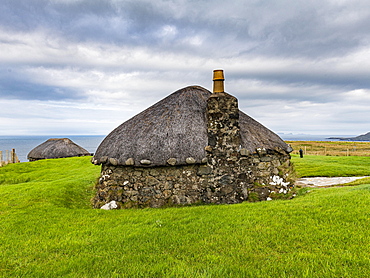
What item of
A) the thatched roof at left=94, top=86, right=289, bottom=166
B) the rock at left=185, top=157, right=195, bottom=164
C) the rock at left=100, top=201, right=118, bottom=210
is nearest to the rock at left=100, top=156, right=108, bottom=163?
the thatched roof at left=94, top=86, right=289, bottom=166

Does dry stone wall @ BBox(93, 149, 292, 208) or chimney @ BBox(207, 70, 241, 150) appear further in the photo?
chimney @ BBox(207, 70, 241, 150)

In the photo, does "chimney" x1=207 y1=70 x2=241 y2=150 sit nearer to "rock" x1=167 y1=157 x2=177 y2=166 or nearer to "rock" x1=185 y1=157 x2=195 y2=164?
"rock" x1=185 y1=157 x2=195 y2=164

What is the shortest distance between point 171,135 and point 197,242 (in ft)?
17.0

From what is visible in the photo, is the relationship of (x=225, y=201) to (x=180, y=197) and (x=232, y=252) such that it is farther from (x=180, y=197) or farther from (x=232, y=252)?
(x=232, y=252)

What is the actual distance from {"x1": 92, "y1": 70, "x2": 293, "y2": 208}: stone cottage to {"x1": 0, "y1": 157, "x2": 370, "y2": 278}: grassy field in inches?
58.9

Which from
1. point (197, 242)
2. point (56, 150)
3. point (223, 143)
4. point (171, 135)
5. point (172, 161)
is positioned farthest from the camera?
point (56, 150)

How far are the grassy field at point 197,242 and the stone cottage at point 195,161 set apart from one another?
1497 millimetres

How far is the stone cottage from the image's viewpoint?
365 inches

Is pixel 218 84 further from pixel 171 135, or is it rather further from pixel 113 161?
pixel 113 161

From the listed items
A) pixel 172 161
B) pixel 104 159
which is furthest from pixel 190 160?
pixel 104 159

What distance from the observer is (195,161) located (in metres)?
9.12

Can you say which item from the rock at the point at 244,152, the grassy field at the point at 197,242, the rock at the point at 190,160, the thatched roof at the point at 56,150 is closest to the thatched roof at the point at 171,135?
the rock at the point at 190,160

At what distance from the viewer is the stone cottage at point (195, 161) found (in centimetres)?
927

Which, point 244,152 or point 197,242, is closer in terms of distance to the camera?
point 197,242
